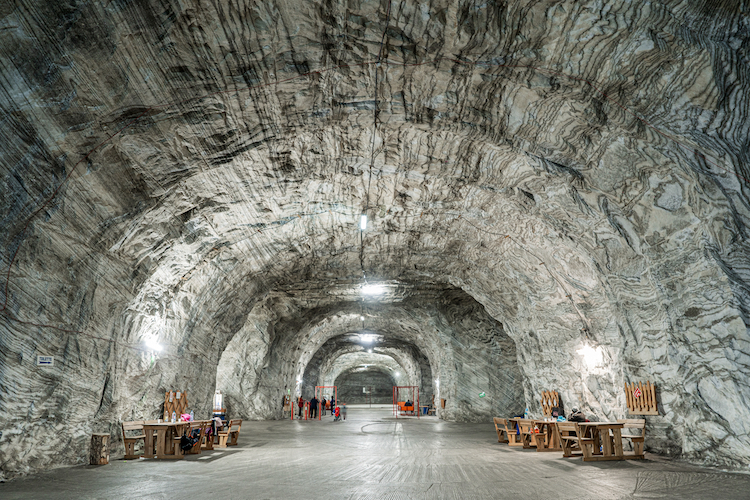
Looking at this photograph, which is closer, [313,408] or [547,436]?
[547,436]

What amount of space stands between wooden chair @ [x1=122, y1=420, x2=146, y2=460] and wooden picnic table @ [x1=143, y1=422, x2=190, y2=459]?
0.56 ft

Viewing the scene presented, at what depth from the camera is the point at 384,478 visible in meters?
6.46

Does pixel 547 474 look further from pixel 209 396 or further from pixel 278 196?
pixel 209 396

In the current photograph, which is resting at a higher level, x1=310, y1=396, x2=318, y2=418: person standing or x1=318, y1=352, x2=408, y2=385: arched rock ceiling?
x1=318, y1=352, x2=408, y2=385: arched rock ceiling

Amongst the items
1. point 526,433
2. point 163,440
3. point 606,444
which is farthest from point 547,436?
point 163,440

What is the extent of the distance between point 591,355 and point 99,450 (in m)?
10.0

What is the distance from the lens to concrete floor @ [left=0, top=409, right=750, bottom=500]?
5363 millimetres

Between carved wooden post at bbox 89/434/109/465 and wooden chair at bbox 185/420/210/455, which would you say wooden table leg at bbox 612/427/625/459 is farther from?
carved wooden post at bbox 89/434/109/465

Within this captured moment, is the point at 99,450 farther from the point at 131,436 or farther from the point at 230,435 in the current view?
the point at 230,435

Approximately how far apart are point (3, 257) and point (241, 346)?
15150 millimetres

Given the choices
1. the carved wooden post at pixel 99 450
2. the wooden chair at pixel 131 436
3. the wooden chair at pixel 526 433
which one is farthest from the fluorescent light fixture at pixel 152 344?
the wooden chair at pixel 526 433

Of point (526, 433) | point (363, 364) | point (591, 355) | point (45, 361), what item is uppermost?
point (363, 364)

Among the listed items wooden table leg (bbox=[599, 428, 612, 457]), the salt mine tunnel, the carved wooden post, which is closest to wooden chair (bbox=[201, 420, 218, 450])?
the salt mine tunnel

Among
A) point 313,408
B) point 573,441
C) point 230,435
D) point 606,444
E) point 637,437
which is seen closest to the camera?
point 606,444
